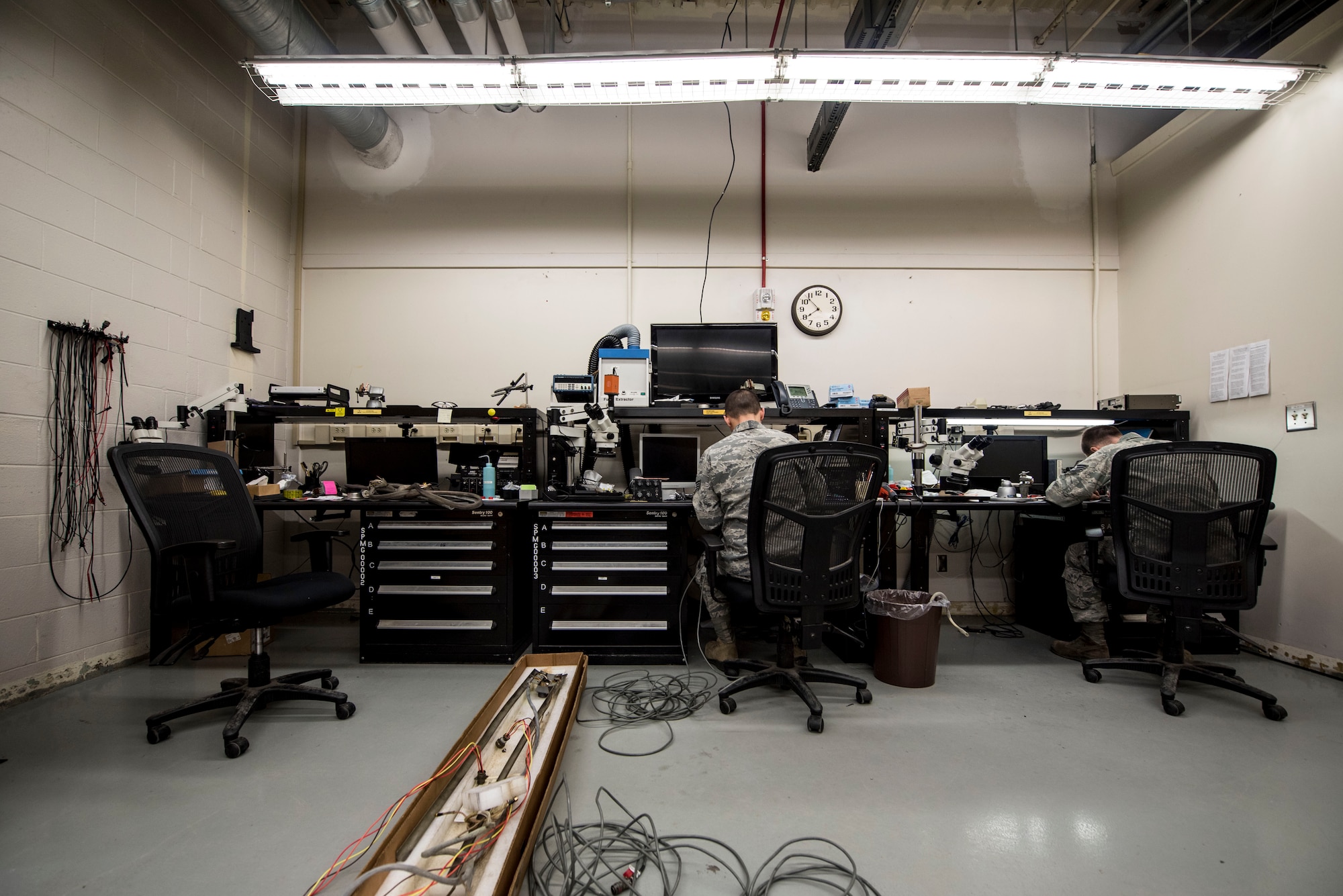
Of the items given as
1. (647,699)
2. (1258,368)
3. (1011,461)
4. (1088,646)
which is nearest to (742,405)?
(647,699)

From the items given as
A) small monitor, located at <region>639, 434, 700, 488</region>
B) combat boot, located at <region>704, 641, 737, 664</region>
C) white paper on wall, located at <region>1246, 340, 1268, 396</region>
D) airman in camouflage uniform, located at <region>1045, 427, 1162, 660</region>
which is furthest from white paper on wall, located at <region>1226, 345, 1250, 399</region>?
→ combat boot, located at <region>704, 641, 737, 664</region>

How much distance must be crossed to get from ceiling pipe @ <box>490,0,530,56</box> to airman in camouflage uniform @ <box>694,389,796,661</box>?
226 centimetres

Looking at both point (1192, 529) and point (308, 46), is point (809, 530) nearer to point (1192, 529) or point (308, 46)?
point (1192, 529)

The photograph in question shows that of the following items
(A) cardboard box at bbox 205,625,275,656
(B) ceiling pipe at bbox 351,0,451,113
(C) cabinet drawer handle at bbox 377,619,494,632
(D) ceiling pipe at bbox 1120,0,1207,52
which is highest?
(D) ceiling pipe at bbox 1120,0,1207,52

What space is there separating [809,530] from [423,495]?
1797 mm

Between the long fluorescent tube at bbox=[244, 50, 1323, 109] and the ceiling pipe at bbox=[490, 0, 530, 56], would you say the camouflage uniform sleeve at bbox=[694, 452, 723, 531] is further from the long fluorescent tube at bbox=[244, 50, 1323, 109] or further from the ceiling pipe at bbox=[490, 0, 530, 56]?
the ceiling pipe at bbox=[490, 0, 530, 56]

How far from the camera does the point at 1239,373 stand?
2746mm

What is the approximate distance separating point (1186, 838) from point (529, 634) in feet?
8.14

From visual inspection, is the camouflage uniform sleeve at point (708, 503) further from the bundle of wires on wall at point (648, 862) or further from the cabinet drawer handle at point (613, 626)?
the bundle of wires on wall at point (648, 862)

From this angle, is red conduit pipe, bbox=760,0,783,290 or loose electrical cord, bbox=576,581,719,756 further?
red conduit pipe, bbox=760,0,783,290

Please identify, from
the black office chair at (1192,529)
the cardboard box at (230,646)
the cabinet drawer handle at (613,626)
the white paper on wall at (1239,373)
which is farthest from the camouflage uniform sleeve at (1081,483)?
the cardboard box at (230,646)

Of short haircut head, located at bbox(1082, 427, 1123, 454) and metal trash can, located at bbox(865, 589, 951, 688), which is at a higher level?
short haircut head, located at bbox(1082, 427, 1123, 454)

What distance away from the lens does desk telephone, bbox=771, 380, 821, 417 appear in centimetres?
279

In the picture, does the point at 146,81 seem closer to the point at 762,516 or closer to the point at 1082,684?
the point at 762,516
